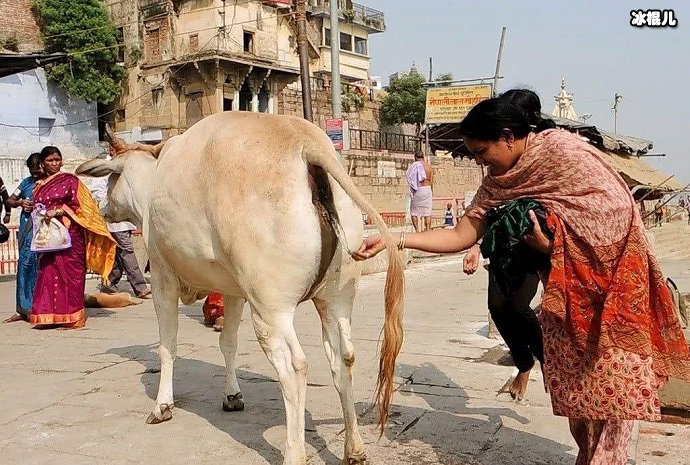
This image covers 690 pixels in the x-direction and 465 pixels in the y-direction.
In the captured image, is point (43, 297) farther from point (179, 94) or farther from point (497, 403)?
point (179, 94)

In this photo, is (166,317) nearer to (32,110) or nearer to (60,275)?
(60,275)

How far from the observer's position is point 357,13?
167ft

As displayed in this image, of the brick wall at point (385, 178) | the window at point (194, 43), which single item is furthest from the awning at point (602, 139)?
the window at point (194, 43)

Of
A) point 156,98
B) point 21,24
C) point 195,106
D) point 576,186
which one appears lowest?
point 576,186

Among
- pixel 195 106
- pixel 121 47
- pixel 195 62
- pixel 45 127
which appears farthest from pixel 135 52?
pixel 45 127

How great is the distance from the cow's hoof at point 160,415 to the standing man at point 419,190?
9.84 m

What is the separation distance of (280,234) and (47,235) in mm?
5109

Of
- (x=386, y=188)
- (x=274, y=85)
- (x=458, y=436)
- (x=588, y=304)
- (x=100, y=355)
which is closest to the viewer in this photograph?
(x=588, y=304)

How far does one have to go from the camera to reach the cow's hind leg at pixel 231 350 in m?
4.42

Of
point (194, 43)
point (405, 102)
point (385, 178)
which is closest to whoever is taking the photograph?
point (385, 178)

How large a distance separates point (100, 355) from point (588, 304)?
468 cm

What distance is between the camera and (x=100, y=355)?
6117 mm

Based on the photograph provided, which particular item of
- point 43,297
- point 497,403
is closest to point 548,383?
point 497,403

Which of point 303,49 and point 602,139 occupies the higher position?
point 303,49
